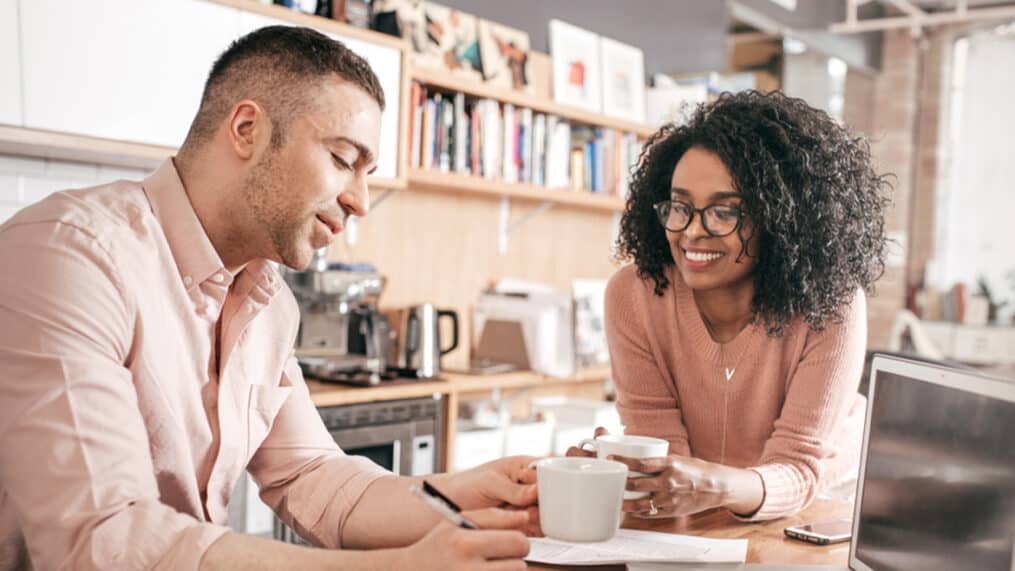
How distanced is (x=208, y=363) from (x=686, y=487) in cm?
69

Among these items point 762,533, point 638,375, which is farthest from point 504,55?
point 762,533

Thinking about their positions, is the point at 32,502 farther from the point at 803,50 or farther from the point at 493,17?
the point at 803,50

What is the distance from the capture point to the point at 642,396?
6.09ft

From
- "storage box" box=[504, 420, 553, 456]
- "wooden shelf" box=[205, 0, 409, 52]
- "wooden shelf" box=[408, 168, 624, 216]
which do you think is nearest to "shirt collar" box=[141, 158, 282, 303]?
"wooden shelf" box=[205, 0, 409, 52]

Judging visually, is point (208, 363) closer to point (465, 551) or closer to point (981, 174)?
point (465, 551)

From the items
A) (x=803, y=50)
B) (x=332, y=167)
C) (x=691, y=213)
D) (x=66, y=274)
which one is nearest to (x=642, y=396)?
(x=691, y=213)

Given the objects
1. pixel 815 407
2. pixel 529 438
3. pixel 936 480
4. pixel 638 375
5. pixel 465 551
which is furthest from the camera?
pixel 529 438

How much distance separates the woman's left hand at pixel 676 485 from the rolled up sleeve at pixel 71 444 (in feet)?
1.94

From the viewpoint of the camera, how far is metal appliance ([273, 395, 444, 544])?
10.1 ft

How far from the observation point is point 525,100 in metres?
4.02

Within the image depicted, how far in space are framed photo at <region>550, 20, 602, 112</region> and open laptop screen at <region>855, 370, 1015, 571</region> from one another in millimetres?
3280

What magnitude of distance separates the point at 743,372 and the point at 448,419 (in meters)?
1.84

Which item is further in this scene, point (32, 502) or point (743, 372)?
point (743, 372)

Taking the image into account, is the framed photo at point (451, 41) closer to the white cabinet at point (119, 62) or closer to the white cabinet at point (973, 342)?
the white cabinet at point (119, 62)
